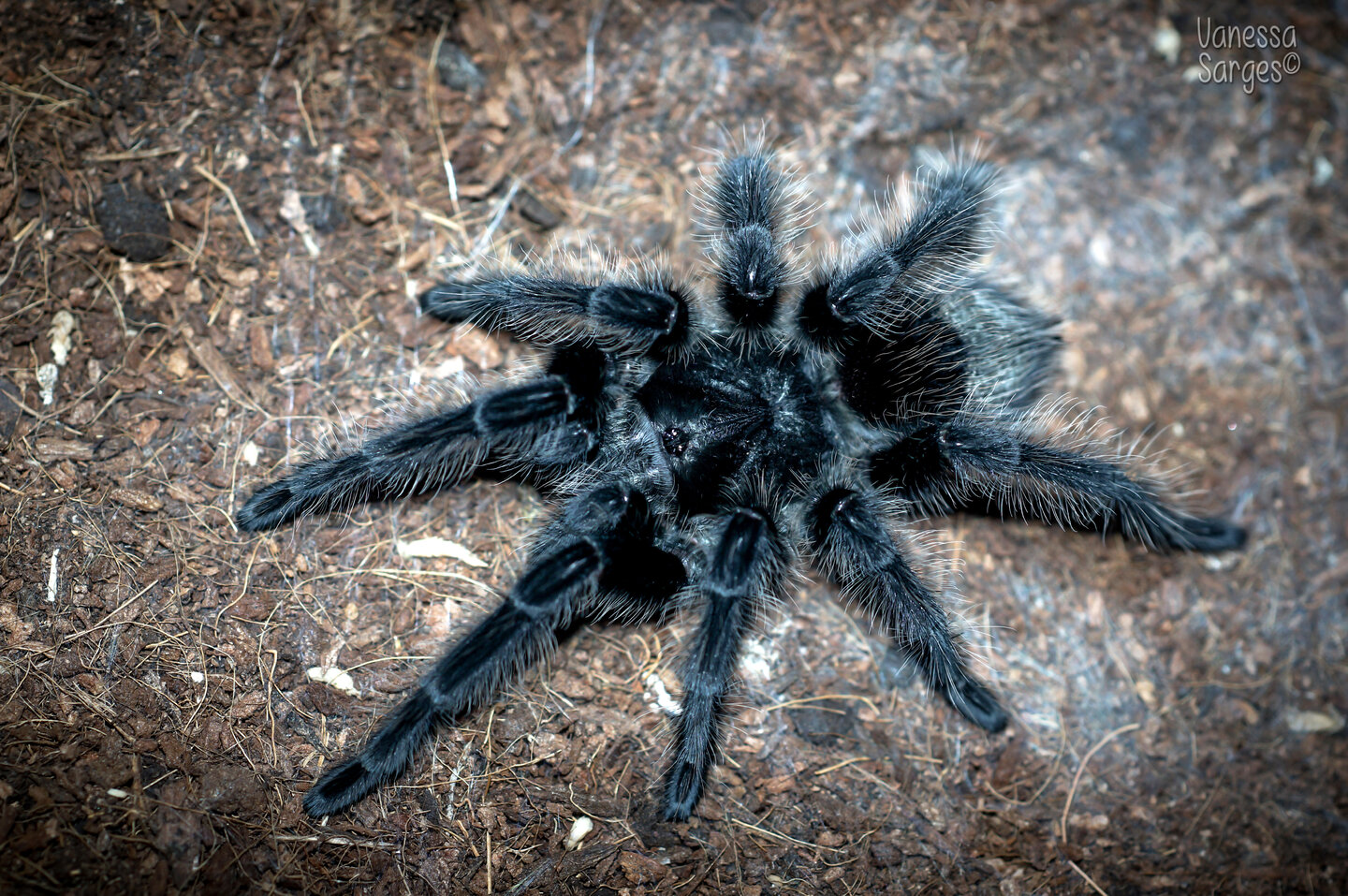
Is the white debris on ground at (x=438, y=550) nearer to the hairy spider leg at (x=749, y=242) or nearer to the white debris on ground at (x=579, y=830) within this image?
the white debris on ground at (x=579, y=830)

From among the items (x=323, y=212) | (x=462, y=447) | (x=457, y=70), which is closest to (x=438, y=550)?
(x=462, y=447)

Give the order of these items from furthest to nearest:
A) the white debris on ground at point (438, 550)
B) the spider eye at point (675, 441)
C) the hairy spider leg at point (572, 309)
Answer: the white debris on ground at point (438, 550) → the spider eye at point (675, 441) → the hairy spider leg at point (572, 309)

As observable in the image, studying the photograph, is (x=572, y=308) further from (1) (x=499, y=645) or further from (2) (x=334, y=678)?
(2) (x=334, y=678)

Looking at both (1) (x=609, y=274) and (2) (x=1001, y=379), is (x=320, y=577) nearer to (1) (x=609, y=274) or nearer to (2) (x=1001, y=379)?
(1) (x=609, y=274)

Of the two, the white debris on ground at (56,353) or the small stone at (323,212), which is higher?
the small stone at (323,212)

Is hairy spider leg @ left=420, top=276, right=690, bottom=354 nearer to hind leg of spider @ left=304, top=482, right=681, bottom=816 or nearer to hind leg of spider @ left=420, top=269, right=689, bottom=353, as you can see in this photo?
hind leg of spider @ left=420, top=269, right=689, bottom=353

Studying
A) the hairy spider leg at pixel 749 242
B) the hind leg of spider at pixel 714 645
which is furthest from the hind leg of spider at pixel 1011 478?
the hairy spider leg at pixel 749 242

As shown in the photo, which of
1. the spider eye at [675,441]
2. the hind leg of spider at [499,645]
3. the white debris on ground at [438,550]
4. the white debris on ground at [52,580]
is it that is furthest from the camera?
the white debris on ground at [438,550]

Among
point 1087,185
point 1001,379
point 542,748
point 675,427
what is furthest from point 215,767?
point 1087,185
